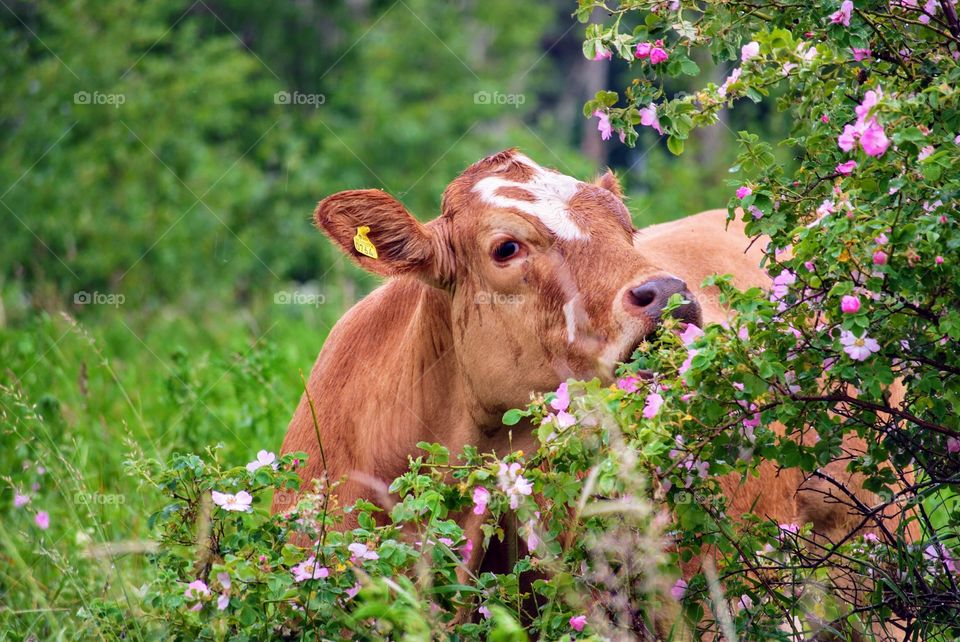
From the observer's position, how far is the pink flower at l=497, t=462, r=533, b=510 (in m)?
3.34

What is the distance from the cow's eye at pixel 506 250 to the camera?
4.41 metres

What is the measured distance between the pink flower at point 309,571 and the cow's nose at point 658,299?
1.36 metres

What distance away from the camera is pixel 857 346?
124 inches

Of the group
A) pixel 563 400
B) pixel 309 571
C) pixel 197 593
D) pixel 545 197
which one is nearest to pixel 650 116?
pixel 545 197

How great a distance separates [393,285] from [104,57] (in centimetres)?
877

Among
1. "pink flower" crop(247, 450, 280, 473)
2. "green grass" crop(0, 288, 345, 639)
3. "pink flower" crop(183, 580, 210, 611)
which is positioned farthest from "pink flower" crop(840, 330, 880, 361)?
"green grass" crop(0, 288, 345, 639)

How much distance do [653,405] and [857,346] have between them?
1.81ft

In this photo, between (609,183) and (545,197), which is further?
(609,183)

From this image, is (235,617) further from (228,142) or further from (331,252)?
(228,142)

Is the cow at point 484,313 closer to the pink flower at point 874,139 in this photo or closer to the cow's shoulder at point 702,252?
the cow's shoulder at point 702,252

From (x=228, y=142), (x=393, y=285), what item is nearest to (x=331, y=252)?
(x=228, y=142)

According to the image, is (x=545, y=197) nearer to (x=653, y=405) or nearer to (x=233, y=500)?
(x=653, y=405)

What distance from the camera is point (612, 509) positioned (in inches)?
121

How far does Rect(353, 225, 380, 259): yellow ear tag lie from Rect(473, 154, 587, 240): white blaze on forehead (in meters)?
0.44
